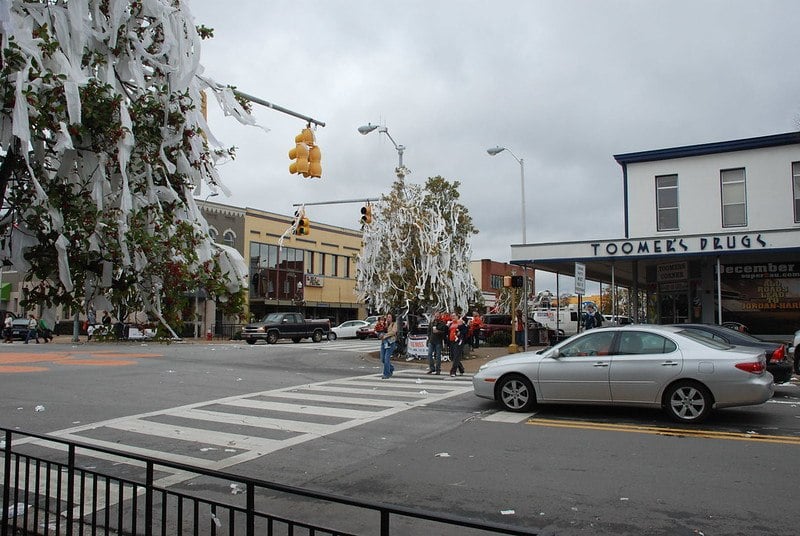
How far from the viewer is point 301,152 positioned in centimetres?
1190

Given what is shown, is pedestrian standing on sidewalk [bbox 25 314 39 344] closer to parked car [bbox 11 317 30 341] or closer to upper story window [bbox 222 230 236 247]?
parked car [bbox 11 317 30 341]

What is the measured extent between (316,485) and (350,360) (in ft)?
54.9

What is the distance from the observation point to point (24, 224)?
16.3 feet

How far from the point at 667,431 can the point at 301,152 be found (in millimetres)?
7818

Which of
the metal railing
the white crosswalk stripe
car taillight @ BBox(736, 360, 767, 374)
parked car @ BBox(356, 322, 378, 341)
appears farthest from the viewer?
parked car @ BBox(356, 322, 378, 341)

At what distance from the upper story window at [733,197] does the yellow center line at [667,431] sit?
15764mm

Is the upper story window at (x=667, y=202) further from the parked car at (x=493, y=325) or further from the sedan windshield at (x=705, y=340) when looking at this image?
the sedan windshield at (x=705, y=340)

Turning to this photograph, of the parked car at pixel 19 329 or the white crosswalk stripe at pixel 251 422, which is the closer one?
the white crosswalk stripe at pixel 251 422

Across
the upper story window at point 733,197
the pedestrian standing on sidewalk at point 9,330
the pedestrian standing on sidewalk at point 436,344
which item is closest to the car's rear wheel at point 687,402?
the pedestrian standing on sidewalk at point 436,344

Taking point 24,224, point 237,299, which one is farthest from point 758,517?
point 24,224

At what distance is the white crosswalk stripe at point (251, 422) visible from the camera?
8.56 meters

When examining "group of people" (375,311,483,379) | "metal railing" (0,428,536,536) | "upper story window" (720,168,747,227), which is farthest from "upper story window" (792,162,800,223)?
"metal railing" (0,428,536,536)

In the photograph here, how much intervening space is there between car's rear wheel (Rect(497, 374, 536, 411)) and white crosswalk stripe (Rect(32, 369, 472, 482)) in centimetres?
181

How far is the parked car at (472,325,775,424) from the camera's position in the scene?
948 cm
